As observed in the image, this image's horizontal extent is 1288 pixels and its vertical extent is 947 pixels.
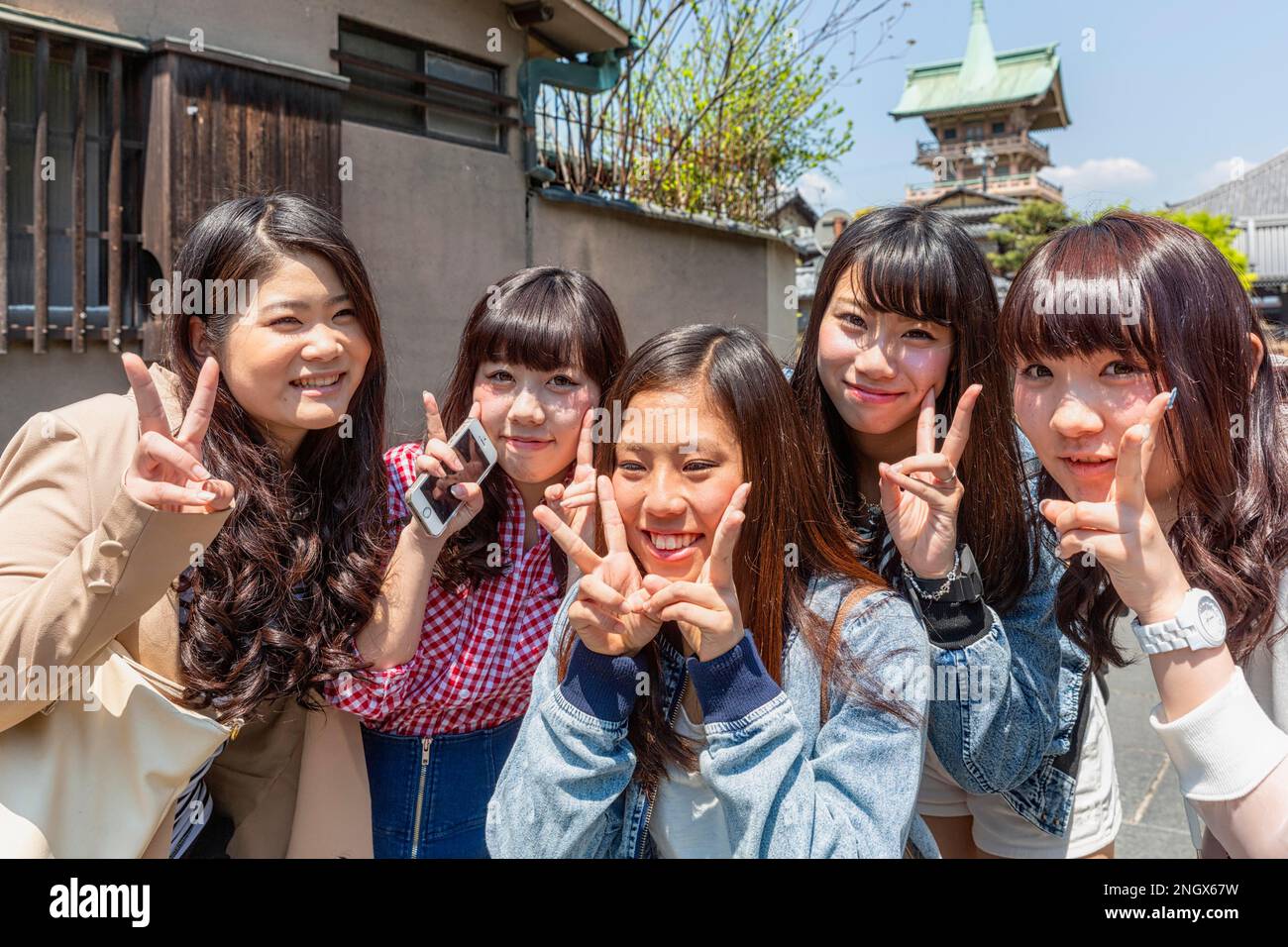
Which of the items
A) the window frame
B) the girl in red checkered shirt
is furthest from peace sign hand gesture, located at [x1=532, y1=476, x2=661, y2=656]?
the window frame

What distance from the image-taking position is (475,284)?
666cm

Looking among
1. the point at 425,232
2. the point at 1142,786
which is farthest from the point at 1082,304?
the point at 425,232

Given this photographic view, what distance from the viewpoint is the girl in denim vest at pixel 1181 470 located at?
147 cm

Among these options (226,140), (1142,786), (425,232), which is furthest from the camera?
(425,232)

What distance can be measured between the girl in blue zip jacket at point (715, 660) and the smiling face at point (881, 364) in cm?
21

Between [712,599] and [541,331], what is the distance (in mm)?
884

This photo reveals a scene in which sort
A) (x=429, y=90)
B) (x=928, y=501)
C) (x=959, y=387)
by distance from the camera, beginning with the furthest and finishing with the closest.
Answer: (x=429, y=90) < (x=959, y=387) < (x=928, y=501)

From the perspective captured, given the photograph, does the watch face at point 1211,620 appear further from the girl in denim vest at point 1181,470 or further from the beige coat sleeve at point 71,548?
the beige coat sleeve at point 71,548

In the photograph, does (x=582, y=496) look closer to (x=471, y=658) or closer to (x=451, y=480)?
(x=451, y=480)

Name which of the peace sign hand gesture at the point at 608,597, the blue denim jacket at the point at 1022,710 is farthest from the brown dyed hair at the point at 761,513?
the blue denim jacket at the point at 1022,710

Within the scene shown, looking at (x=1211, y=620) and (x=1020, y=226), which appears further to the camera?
(x=1020, y=226)

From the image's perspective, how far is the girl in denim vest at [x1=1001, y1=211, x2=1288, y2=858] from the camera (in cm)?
147

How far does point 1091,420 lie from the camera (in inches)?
64.0

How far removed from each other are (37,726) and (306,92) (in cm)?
465
